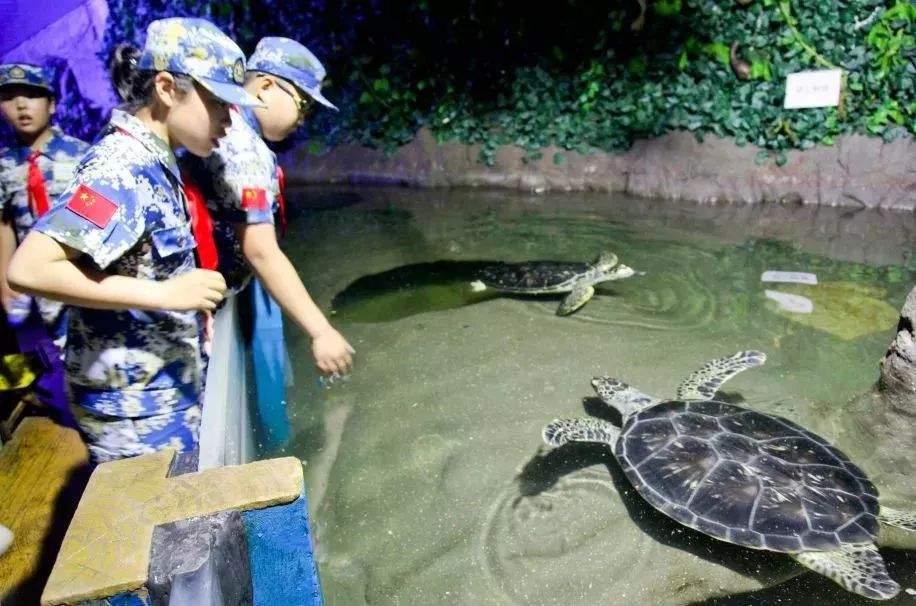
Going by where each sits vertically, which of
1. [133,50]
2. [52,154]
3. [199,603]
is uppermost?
[133,50]

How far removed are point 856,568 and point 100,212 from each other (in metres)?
2.89

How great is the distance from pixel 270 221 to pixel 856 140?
800cm

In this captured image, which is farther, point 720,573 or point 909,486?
point 909,486

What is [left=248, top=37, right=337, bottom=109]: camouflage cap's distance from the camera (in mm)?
2535

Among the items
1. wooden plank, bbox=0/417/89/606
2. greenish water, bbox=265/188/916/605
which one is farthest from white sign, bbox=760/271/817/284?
wooden plank, bbox=0/417/89/606

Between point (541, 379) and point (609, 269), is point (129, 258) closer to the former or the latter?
point (541, 379)

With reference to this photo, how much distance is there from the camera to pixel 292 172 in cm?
932

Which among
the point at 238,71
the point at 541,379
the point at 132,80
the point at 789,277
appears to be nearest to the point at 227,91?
the point at 238,71

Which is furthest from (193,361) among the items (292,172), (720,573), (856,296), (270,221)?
(292,172)

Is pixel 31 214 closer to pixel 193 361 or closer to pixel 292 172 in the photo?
pixel 193 361

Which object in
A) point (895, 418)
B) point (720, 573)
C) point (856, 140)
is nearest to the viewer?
point (720, 573)

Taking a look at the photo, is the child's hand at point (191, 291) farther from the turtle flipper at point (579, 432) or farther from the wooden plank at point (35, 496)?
the turtle flipper at point (579, 432)

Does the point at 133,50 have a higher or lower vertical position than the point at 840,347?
higher

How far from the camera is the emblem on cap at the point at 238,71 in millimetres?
1762
